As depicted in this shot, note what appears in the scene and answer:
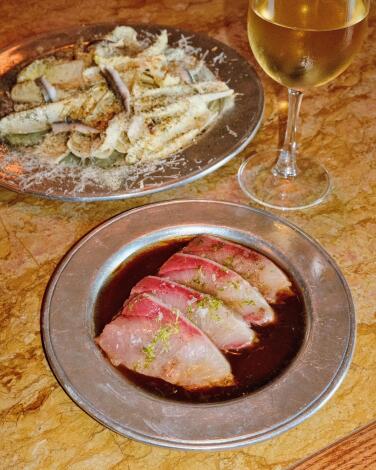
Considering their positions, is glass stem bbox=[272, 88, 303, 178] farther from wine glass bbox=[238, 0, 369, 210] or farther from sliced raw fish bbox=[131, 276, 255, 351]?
sliced raw fish bbox=[131, 276, 255, 351]

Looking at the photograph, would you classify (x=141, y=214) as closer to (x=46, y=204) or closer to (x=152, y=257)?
(x=152, y=257)

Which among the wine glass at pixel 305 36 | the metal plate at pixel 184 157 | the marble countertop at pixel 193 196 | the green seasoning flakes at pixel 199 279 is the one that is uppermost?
the wine glass at pixel 305 36

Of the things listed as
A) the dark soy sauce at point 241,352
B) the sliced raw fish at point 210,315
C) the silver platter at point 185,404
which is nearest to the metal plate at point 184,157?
the silver platter at point 185,404

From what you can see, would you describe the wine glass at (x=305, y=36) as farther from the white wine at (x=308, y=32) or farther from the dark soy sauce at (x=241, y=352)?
the dark soy sauce at (x=241, y=352)

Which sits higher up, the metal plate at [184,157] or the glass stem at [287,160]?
the metal plate at [184,157]

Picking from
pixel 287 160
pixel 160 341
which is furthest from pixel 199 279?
pixel 287 160

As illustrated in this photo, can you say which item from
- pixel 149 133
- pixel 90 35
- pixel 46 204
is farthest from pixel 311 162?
pixel 90 35
